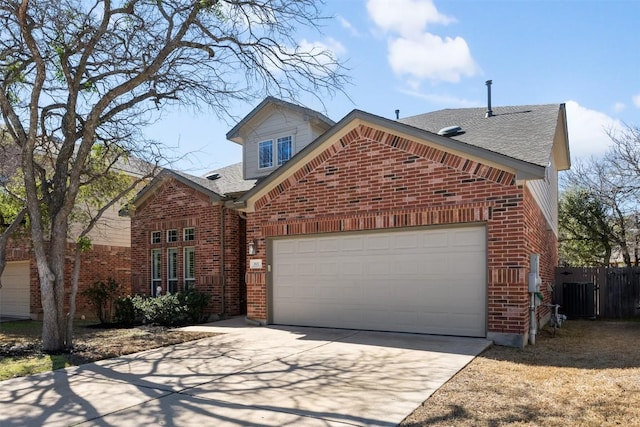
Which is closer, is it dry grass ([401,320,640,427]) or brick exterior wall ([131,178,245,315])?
dry grass ([401,320,640,427])

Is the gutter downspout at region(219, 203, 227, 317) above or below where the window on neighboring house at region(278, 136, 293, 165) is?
below

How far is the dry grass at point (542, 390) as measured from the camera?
4926 mm

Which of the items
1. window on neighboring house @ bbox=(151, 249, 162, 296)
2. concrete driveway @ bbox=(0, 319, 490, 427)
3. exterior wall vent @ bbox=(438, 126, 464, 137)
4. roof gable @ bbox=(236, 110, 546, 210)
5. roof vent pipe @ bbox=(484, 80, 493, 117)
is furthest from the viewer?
window on neighboring house @ bbox=(151, 249, 162, 296)

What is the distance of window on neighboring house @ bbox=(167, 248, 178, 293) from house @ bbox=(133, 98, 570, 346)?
12.7 feet

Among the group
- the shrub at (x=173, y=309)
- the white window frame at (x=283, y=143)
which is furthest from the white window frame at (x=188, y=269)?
the white window frame at (x=283, y=143)

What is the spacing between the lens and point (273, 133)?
1584cm

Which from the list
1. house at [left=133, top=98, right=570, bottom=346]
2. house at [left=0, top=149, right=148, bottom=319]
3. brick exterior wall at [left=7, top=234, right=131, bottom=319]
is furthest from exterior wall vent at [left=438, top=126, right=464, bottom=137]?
brick exterior wall at [left=7, top=234, right=131, bottom=319]

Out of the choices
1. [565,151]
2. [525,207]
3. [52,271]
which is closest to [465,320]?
[525,207]

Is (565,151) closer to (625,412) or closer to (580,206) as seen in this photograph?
(580,206)

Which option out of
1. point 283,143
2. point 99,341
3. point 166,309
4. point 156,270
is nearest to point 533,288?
point 99,341

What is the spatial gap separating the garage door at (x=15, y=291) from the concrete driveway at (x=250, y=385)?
39.1ft

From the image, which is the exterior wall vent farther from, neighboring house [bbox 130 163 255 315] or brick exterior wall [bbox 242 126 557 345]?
neighboring house [bbox 130 163 255 315]

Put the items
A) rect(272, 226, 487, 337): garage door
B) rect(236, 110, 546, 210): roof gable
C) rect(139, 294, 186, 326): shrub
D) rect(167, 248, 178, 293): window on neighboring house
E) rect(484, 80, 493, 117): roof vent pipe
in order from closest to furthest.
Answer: rect(236, 110, 546, 210): roof gable → rect(272, 226, 487, 337): garage door → rect(139, 294, 186, 326): shrub → rect(484, 80, 493, 117): roof vent pipe → rect(167, 248, 178, 293): window on neighboring house

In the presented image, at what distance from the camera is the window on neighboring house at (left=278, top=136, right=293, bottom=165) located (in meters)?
15.5
